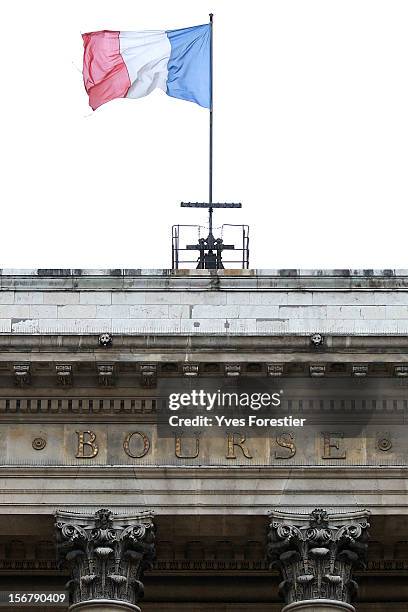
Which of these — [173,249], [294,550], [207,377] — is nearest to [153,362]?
[207,377]

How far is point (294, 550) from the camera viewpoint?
182 ft

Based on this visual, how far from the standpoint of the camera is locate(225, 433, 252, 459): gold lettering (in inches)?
2206

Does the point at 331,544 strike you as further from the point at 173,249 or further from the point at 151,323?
the point at 173,249

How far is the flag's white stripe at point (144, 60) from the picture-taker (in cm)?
6643

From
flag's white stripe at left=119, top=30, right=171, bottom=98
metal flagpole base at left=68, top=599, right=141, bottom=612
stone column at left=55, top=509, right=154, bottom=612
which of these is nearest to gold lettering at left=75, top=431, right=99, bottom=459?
stone column at left=55, top=509, right=154, bottom=612

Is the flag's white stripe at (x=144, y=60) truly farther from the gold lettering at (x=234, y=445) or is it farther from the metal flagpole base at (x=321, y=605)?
the metal flagpole base at (x=321, y=605)

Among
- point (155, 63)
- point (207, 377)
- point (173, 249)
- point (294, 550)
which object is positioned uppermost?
point (155, 63)

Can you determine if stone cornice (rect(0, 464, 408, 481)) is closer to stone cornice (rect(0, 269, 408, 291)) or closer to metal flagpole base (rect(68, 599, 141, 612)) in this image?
metal flagpole base (rect(68, 599, 141, 612))

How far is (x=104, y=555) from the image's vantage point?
5503cm

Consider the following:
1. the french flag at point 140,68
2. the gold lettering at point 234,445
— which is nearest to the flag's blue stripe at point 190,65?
the french flag at point 140,68

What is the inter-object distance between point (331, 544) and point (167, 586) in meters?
5.95

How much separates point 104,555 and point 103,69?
55.6ft

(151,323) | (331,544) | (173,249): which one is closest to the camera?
(331,544)

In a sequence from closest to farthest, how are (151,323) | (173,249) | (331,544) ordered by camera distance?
(331,544) → (151,323) → (173,249)
